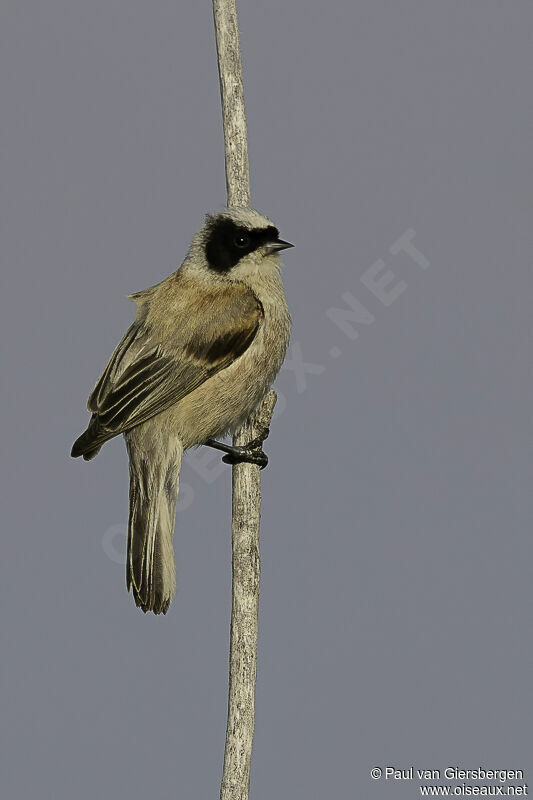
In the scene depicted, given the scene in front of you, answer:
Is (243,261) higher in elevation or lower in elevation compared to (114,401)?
higher

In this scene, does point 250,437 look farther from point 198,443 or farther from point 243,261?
point 243,261

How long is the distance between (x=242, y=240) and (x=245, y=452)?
100cm

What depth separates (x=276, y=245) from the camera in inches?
175

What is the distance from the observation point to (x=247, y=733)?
3.79m

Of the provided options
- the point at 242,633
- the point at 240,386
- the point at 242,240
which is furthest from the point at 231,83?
the point at 242,633


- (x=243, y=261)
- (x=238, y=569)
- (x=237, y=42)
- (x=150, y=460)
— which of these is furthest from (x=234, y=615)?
(x=237, y=42)

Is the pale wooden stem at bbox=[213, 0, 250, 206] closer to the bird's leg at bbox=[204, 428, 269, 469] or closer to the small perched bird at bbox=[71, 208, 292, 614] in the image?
the small perched bird at bbox=[71, 208, 292, 614]

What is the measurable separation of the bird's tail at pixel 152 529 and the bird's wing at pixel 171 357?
241 millimetres

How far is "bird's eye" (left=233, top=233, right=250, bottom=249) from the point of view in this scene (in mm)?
4461

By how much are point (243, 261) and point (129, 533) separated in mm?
1388

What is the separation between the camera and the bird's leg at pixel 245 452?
439 cm

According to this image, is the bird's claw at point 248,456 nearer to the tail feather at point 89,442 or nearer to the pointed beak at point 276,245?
the tail feather at point 89,442

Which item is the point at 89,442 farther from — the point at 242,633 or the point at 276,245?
the point at 276,245

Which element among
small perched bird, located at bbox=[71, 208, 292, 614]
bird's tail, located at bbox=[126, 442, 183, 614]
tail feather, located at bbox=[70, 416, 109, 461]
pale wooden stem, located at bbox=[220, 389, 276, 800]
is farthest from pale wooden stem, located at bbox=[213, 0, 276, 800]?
tail feather, located at bbox=[70, 416, 109, 461]
